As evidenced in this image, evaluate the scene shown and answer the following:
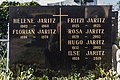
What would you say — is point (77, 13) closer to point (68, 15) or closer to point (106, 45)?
point (68, 15)

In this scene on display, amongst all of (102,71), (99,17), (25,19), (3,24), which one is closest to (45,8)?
(25,19)

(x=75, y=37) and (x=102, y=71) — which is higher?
(x=75, y=37)

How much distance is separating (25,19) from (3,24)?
5643 millimetres

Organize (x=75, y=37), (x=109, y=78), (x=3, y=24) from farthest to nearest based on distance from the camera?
1. (x=3, y=24)
2. (x=75, y=37)
3. (x=109, y=78)

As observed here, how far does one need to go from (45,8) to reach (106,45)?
140 centimetres

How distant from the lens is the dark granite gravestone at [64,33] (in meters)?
7.68

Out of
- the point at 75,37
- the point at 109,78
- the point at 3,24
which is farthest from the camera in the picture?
the point at 3,24

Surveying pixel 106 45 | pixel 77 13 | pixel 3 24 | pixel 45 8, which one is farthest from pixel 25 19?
pixel 3 24

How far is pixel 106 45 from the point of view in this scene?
7.74 meters

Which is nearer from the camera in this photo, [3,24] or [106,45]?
[106,45]

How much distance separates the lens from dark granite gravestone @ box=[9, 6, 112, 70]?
7.68 meters

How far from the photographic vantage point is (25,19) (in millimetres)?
7703

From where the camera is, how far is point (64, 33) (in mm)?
7727

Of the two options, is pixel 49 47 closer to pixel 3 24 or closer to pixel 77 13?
pixel 77 13
